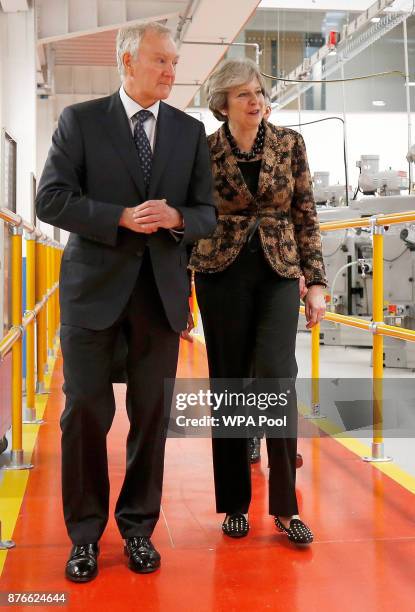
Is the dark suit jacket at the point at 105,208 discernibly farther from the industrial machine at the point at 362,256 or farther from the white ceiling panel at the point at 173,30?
the white ceiling panel at the point at 173,30

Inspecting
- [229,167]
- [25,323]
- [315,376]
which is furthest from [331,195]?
[229,167]

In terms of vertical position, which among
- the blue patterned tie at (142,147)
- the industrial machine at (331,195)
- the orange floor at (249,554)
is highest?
the industrial machine at (331,195)

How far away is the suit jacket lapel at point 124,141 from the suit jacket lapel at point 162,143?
0.03 meters

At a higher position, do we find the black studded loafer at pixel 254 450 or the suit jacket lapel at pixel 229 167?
the suit jacket lapel at pixel 229 167

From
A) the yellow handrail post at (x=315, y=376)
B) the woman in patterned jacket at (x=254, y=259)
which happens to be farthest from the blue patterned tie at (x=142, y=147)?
the yellow handrail post at (x=315, y=376)

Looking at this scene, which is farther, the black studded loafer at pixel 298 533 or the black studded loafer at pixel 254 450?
the black studded loafer at pixel 254 450

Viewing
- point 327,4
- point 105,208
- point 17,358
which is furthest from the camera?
point 327,4

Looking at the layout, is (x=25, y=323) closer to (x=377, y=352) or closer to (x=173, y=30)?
(x=377, y=352)

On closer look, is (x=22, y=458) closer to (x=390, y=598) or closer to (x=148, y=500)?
(x=148, y=500)

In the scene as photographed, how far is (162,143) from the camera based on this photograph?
6.63ft

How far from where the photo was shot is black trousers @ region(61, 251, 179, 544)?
6.59ft

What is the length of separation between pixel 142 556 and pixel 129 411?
39cm

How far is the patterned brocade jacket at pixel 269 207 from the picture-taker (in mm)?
2254

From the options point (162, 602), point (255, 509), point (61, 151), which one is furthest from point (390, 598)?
point (61, 151)
